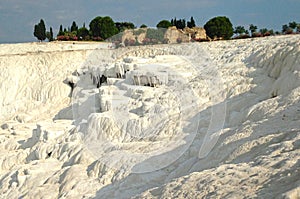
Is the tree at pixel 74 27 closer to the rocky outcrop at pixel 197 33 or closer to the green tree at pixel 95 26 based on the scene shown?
the green tree at pixel 95 26

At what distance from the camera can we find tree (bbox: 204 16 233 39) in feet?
88.4

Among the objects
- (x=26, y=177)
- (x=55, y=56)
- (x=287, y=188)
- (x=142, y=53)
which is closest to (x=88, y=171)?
(x=26, y=177)

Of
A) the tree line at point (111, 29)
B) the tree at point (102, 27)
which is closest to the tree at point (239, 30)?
the tree line at point (111, 29)

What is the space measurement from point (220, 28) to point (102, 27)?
903 cm

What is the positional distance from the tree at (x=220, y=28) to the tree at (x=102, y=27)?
7.52 meters

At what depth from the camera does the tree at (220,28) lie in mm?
26953

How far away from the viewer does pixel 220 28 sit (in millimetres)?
27062

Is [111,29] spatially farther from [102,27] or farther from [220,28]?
[220,28]

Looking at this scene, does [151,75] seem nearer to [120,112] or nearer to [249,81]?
[120,112]

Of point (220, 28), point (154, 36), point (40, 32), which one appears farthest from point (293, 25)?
point (40, 32)

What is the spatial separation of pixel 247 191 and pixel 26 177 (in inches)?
245

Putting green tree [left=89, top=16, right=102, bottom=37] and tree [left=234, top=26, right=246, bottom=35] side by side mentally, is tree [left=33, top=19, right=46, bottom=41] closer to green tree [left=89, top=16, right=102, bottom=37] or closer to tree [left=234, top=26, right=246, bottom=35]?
green tree [left=89, top=16, right=102, bottom=37]

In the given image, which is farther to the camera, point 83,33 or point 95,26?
point 83,33

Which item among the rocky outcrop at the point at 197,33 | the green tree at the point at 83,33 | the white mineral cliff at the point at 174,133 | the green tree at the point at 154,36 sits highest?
the green tree at the point at 83,33
